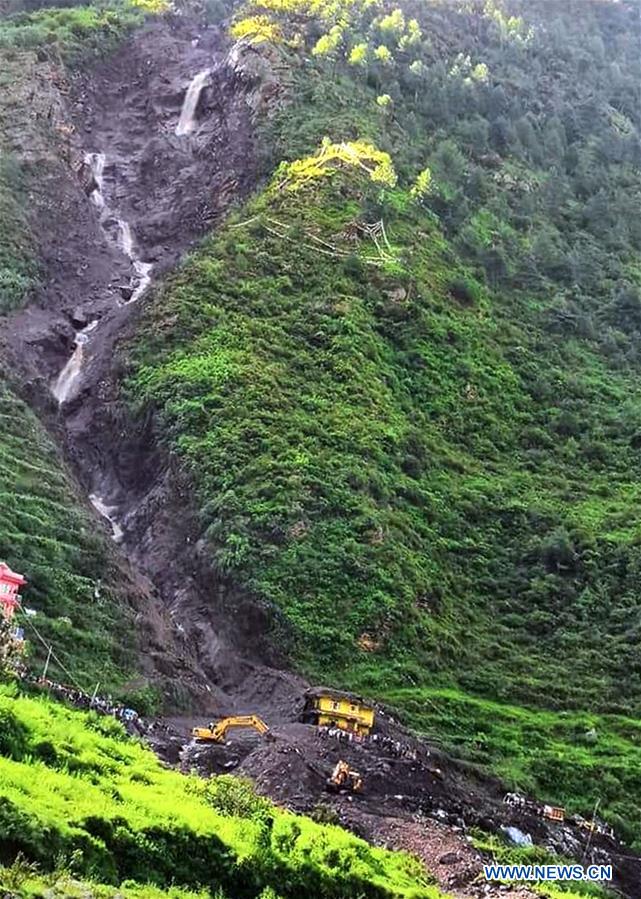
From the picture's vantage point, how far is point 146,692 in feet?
101

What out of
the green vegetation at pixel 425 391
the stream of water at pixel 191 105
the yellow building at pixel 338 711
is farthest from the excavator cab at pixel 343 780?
the stream of water at pixel 191 105

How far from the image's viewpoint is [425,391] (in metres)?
51.2

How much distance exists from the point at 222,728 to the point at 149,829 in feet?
52.3

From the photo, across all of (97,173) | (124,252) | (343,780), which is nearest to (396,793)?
(343,780)

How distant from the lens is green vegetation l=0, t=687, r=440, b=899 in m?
12.1

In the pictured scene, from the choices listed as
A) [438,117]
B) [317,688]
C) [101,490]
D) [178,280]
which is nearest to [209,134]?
[438,117]

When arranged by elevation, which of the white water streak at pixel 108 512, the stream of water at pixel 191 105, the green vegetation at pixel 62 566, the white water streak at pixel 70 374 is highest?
the stream of water at pixel 191 105

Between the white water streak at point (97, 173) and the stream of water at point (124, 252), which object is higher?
the white water streak at point (97, 173)

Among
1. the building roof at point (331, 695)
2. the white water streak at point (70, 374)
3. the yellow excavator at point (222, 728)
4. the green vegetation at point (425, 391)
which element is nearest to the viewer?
the yellow excavator at point (222, 728)

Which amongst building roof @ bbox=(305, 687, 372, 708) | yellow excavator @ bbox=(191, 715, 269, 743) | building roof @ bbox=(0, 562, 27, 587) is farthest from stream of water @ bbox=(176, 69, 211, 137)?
yellow excavator @ bbox=(191, 715, 269, 743)

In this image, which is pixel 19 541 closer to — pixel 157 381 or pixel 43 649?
pixel 43 649

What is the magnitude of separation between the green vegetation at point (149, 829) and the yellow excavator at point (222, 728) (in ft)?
31.1

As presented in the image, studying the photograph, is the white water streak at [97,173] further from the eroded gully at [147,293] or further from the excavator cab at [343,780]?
the excavator cab at [343,780]

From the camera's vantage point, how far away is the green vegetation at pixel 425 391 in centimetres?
3800
